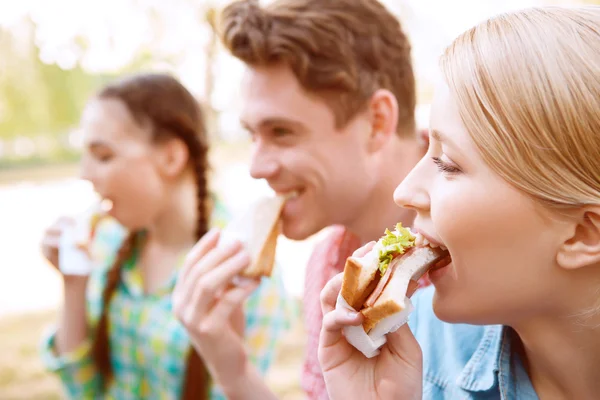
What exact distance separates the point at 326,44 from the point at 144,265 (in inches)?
65.7

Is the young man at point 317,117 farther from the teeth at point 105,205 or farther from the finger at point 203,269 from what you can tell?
the teeth at point 105,205

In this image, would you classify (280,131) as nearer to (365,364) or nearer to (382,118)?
(382,118)

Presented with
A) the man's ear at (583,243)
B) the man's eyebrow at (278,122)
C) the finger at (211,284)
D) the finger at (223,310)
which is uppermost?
the man's eyebrow at (278,122)

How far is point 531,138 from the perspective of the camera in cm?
132

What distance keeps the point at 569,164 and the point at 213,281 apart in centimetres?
144

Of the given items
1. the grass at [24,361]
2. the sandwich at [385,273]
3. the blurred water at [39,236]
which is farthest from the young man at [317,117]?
the grass at [24,361]

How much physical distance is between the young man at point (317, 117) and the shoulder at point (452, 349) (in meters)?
0.62

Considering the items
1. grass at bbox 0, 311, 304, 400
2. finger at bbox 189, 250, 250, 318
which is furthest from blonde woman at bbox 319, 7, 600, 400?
grass at bbox 0, 311, 304, 400

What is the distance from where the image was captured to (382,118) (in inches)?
101

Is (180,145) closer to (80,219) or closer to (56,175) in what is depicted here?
(80,219)

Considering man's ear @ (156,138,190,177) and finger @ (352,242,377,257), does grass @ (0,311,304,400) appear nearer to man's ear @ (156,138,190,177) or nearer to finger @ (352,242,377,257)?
man's ear @ (156,138,190,177)

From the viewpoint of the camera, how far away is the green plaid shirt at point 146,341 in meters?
3.19

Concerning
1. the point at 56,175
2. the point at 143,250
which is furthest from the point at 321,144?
the point at 56,175

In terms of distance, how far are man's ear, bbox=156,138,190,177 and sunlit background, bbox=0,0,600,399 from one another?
741mm
